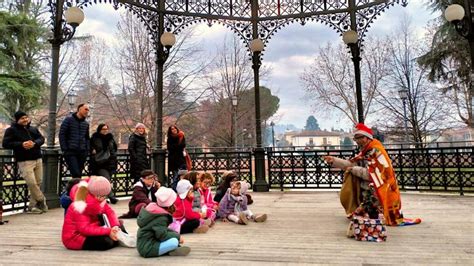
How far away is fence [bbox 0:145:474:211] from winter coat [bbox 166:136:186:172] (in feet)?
4.26

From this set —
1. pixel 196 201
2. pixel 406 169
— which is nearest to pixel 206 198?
pixel 196 201

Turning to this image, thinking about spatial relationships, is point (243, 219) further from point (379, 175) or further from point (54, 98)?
point (54, 98)

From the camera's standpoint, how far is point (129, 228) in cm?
434

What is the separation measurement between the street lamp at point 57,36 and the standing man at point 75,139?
0.87 metres

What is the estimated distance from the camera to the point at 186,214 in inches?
157

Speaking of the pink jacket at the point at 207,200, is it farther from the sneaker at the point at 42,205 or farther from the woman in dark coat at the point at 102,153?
the sneaker at the point at 42,205

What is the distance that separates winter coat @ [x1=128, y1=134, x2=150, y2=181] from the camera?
22.0ft

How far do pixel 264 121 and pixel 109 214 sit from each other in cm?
2960

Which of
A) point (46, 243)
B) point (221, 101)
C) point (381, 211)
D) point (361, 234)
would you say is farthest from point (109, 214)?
point (221, 101)

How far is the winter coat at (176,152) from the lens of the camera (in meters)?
7.03

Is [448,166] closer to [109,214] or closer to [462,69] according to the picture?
[109,214]

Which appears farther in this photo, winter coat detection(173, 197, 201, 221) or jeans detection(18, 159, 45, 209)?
jeans detection(18, 159, 45, 209)

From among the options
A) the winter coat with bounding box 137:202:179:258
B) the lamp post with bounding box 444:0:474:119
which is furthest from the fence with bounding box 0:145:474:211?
the winter coat with bounding box 137:202:179:258

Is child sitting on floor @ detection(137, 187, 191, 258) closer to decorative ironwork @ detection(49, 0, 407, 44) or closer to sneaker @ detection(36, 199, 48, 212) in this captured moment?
sneaker @ detection(36, 199, 48, 212)
